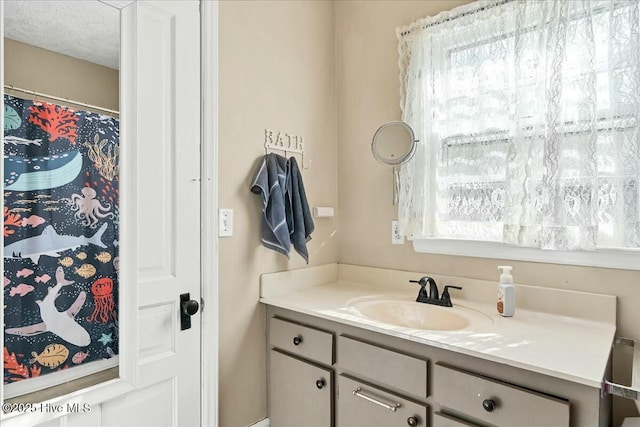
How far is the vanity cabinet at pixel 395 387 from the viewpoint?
1110mm

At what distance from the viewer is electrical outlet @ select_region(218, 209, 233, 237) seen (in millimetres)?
1714

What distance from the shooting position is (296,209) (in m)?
1.96

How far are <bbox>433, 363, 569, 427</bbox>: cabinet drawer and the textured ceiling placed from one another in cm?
160

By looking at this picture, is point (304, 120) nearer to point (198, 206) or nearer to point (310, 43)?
point (310, 43)

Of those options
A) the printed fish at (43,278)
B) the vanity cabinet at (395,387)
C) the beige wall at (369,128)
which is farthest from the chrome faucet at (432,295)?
the printed fish at (43,278)

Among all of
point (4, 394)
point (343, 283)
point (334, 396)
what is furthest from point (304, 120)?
point (4, 394)

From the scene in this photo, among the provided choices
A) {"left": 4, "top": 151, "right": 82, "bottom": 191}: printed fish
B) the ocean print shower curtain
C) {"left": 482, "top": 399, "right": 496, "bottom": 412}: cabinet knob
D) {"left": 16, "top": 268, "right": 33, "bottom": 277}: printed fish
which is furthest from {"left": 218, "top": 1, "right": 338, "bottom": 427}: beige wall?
{"left": 482, "top": 399, "right": 496, "bottom": 412}: cabinet knob

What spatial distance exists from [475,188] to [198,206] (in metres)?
1.25

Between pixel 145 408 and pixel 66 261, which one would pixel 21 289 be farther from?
pixel 145 408

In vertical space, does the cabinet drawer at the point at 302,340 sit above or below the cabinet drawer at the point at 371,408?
above

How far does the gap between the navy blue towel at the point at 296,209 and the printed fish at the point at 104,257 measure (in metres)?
0.84

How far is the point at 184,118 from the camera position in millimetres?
1561

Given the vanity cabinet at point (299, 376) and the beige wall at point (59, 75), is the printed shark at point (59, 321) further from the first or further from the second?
the vanity cabinet at point (299, 376)

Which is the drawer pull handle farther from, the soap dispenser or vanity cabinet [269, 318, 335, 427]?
the soap dispenser
